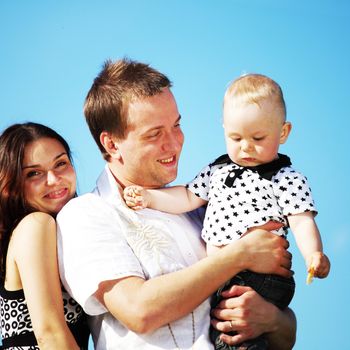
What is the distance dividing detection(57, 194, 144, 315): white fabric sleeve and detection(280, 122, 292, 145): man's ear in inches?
41.9

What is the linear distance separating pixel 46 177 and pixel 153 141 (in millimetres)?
705

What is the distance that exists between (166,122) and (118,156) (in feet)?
1.32

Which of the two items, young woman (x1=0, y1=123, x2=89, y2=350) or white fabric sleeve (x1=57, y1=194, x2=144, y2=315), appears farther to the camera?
young woman (x1=0, y1=123, x2=89, y2=350)

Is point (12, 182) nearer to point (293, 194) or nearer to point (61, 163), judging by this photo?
point (61, 163)

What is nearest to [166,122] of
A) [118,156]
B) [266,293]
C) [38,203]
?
[118,156]

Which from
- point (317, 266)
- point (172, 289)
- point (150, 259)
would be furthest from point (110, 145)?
point (317, 266)

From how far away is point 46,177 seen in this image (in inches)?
147

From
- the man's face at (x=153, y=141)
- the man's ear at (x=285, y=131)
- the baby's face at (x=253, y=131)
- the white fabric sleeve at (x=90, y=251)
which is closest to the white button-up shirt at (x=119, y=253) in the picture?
the white fabric sleeve at (x=90, y=251)

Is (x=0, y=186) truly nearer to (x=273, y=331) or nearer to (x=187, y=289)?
(x=187, y=289)

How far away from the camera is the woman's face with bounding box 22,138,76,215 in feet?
12.2

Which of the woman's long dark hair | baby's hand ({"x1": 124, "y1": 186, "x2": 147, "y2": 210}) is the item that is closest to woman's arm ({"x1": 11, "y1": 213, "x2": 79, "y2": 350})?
the woman's long dark hair

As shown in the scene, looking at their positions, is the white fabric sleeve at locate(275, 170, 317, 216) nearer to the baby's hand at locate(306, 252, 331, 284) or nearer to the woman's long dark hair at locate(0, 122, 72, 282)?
the baby's hand at locate(306, 252, 331, 284)

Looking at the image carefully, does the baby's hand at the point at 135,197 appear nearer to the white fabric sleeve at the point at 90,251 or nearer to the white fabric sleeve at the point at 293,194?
the white fabric sleeve at the point at 90,251

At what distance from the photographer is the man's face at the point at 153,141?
368 cm
